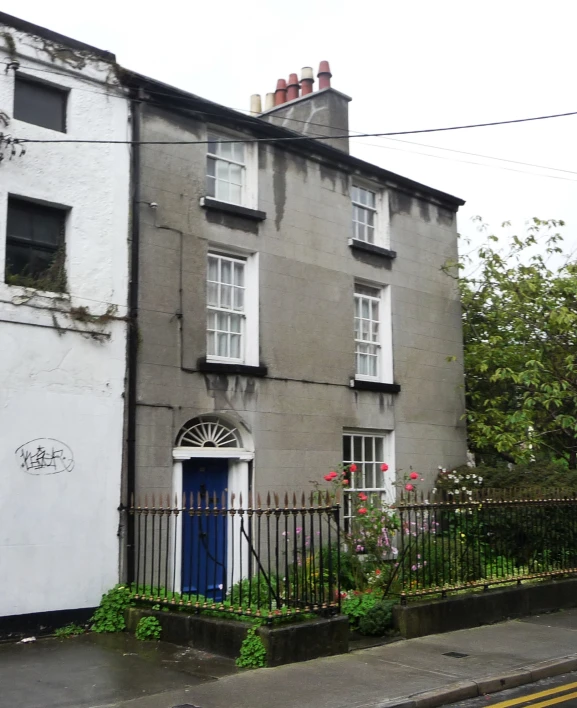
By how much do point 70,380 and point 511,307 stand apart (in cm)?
997

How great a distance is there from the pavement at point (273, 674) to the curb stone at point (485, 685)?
1cm

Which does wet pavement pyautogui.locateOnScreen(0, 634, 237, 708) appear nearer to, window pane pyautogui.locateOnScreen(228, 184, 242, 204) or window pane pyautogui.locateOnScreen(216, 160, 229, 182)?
window pane pyautogui.locateOnScreen(228, 184, 242, 204)

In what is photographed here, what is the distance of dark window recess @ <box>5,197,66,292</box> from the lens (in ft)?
37.0

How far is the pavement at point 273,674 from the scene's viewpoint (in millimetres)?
7875

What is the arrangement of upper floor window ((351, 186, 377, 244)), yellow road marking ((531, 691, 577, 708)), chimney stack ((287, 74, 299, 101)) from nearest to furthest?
yellow road marking ((531, 691, 577, 708)) → upper floor window ((351, 186, 377, 244)) → chimney stack ((287, 74, 299, 101))

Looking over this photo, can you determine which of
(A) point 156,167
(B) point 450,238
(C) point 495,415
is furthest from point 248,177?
(C) point 495,415

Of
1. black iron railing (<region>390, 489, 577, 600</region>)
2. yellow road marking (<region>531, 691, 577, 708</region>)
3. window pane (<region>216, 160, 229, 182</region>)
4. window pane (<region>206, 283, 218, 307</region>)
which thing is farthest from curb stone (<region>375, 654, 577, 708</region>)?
window pane (<region>216, 160, 229, 182</region>)

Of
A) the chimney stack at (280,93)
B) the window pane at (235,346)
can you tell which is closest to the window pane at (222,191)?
the window pane at (235,346)

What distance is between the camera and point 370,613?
10.7 m

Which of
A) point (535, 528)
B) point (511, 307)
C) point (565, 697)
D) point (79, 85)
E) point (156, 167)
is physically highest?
point (79, 85)

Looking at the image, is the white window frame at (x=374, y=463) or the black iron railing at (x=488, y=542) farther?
the white window frame at (x=374, y=463)

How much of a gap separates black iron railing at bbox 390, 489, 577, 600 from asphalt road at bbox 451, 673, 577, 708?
8.40ft

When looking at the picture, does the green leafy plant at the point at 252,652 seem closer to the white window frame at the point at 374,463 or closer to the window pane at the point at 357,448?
the white window frame at the point at 374,463

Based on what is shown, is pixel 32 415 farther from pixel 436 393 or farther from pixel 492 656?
pixel 436 393
